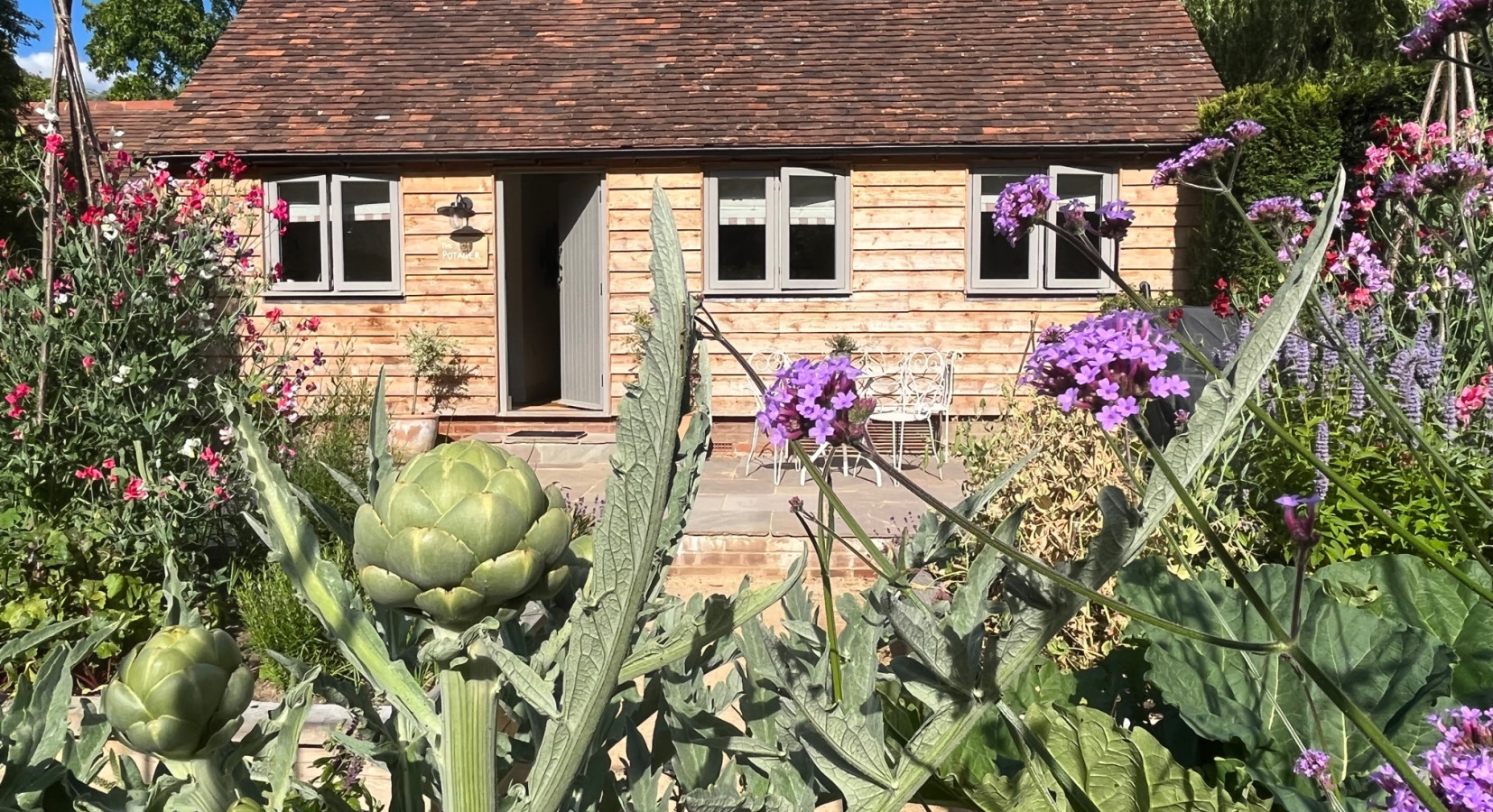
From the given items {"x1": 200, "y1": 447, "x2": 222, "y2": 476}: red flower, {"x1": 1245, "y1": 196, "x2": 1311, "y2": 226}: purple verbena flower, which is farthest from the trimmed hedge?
{"x1": 200, "y1": 447, "x2": 222, "y2": 476}: red flower

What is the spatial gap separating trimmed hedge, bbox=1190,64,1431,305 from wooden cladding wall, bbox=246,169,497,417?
6746mm

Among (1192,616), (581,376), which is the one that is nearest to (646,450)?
(1192,616)

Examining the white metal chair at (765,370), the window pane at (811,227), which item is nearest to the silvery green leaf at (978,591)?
the white metal chair at (765,370)

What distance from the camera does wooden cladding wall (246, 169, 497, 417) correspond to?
10.4 meters

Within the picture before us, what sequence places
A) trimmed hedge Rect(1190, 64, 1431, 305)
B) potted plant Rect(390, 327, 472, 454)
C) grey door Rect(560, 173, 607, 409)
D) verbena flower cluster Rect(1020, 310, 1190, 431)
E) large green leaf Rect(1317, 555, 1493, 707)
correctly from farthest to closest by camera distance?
grey door Rect(560, 173, 607, 409)
potted plant Rect(390, 327, 472, 454)
trimmed hedge Rect(1190, 64, 1431, 305)
large green leaf Rect(1317, 555, 1493, 707)
verbena flower cluster Rect(1020, 310, 1190, 431)

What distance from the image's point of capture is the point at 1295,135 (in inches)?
342

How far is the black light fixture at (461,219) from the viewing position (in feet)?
33.6

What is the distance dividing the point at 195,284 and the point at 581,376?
640cm

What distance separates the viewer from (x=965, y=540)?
3.66 m

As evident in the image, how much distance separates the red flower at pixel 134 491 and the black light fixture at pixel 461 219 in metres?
6.29

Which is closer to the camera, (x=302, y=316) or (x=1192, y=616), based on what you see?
(x=1192, y=616)

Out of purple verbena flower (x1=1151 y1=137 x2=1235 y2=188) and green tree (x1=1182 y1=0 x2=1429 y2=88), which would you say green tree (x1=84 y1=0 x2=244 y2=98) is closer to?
green tree (x1=1182 y1=0 x2=1429 y2=88)

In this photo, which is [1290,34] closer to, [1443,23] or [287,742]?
[1443,23]

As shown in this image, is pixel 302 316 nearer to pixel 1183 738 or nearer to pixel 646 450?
pixel 1183 738
